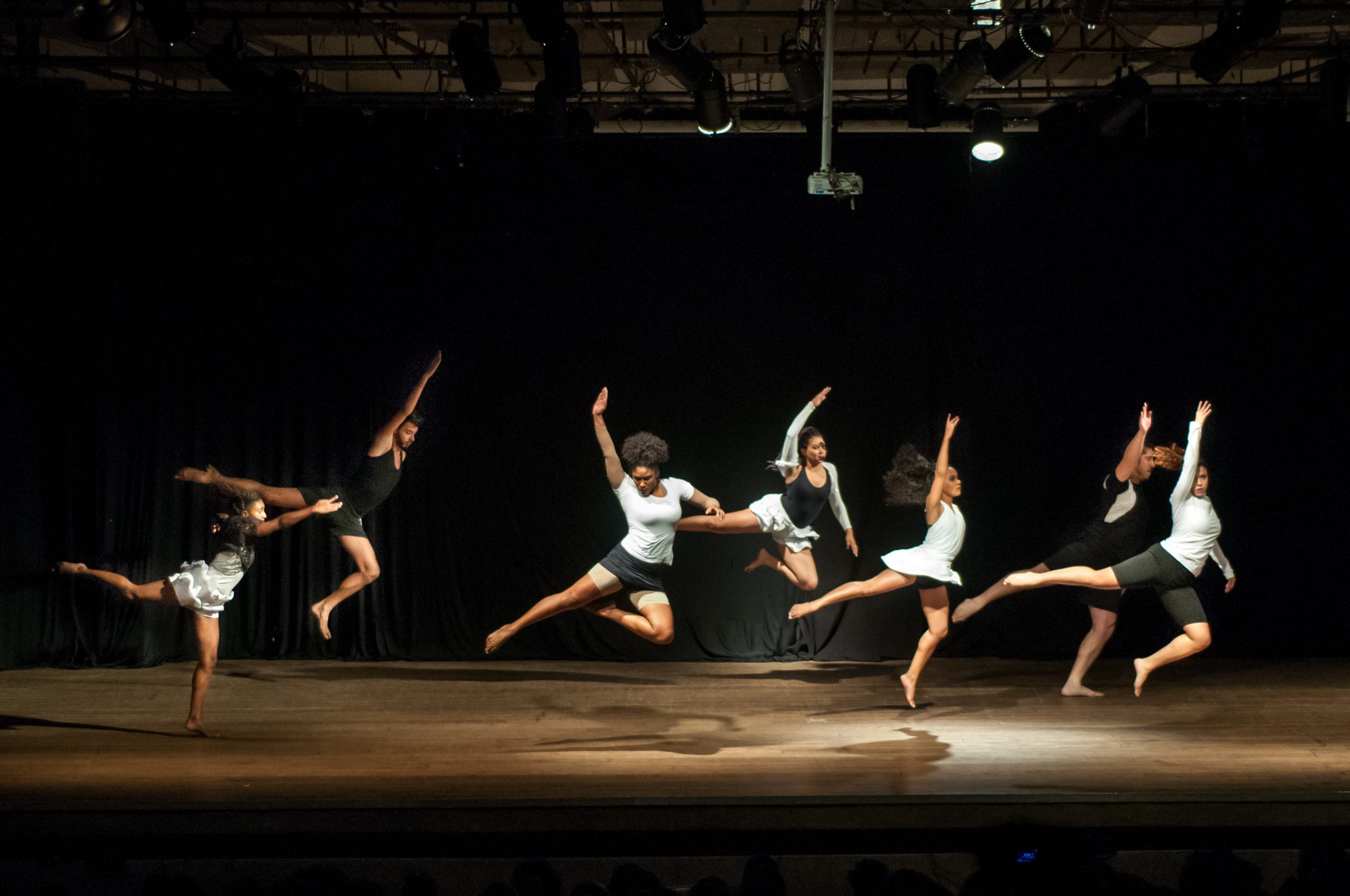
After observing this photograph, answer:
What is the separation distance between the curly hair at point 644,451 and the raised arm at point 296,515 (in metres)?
1.67

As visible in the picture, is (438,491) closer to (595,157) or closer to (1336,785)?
(595,157)

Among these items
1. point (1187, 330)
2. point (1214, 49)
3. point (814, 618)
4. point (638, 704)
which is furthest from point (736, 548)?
point (1214, 49)

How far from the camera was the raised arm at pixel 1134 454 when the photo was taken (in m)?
6.12

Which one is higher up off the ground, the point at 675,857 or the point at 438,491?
the point at 438,491

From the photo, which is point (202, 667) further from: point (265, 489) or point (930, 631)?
point (930, 631)

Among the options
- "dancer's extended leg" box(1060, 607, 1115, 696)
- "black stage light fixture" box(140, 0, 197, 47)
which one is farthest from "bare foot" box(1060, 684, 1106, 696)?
"black stage light fixture" box(140, 0, 197, 47)

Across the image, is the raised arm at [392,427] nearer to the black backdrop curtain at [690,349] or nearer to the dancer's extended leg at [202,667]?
the black backdrop curtain at [690,349]

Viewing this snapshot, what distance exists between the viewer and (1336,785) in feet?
14.5

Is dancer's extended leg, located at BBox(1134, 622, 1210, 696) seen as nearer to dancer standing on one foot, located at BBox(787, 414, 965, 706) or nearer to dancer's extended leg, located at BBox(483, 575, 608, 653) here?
dancer standing on one foot, located at BBox(787, 414, 965, 706)

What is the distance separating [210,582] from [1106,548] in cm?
496

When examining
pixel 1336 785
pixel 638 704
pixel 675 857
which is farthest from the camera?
pixel 638 704

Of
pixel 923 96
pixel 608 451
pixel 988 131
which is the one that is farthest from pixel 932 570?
pixel 923 96

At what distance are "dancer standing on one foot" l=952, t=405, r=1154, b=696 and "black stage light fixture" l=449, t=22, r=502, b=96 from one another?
3894mm

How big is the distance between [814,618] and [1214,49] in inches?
159
